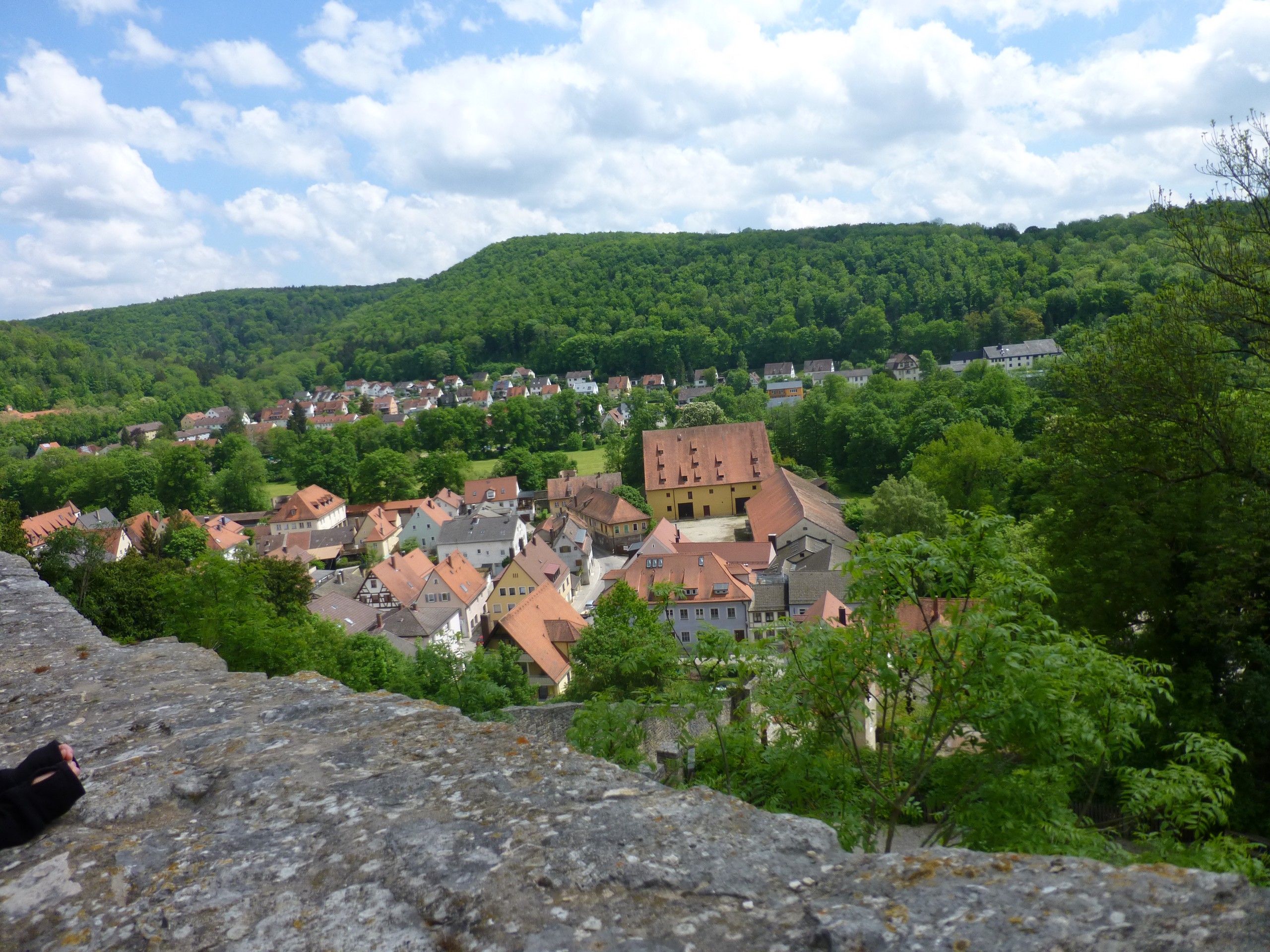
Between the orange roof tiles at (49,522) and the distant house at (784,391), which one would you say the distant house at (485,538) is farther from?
the distant house at (784,391)

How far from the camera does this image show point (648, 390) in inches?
4006

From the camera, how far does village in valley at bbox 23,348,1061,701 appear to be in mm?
28141

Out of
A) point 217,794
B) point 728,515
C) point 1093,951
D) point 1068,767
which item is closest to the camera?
point 1093,951

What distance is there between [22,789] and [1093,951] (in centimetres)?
314

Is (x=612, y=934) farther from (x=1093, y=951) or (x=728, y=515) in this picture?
(x=728, y=515)

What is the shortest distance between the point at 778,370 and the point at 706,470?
63427 mm

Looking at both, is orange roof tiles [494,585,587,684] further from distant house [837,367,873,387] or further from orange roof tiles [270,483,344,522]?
distant house [837,367,873,387]

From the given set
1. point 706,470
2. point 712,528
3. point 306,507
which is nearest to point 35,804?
point 712,528

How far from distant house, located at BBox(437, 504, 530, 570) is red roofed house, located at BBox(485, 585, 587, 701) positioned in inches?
756

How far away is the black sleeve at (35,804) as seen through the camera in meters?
2.34

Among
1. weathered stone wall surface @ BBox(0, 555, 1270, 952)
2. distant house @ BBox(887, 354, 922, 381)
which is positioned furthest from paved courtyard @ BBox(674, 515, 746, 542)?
distant house @ BBox(887, 354, 922, 381)

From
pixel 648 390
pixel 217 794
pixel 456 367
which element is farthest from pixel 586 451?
pixel 217 794

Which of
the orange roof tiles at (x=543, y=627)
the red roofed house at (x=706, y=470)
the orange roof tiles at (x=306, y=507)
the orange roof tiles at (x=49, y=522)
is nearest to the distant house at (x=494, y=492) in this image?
the orange roof tiles at (x=306, y=507)

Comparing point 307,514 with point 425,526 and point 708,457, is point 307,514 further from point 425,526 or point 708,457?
point 708,457
